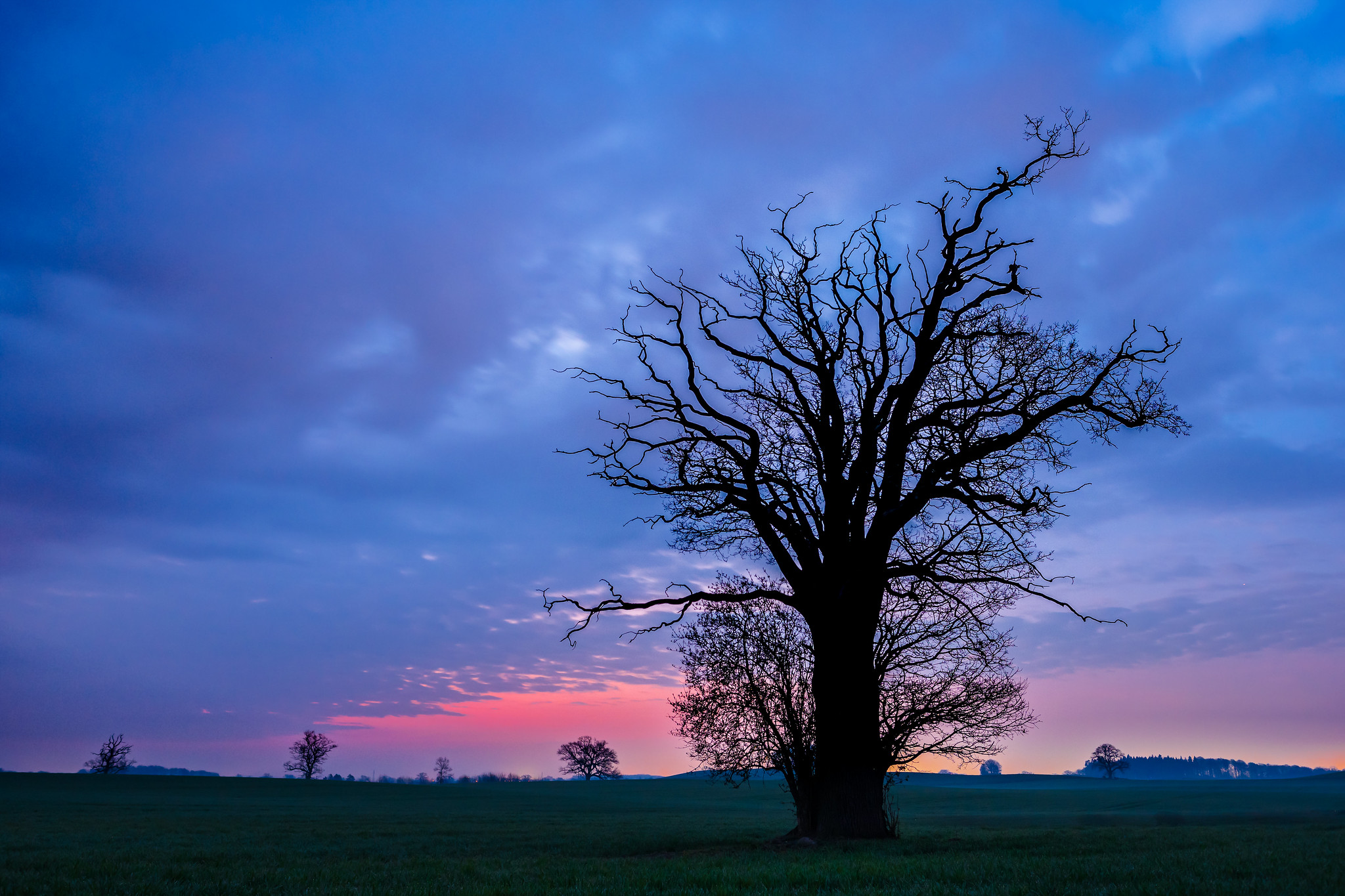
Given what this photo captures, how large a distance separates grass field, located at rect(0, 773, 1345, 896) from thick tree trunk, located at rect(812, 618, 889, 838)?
0.98 m

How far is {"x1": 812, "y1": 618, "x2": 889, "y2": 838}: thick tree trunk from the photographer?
16.8 meters

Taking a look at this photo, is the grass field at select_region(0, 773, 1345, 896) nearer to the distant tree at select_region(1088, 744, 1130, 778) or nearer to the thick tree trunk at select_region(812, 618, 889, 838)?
the thick tree trunk at select_region(812, 618, 889, 838)

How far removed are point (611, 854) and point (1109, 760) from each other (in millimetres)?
161140

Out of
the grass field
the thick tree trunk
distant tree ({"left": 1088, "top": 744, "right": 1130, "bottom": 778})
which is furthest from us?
distant tree ({"left": 1088, "top": 744, "right": 1130, "bottom": 778})

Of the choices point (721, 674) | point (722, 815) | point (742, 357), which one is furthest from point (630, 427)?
point (722, 815)

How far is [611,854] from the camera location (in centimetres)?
1759

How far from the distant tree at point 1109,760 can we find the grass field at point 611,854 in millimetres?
105075

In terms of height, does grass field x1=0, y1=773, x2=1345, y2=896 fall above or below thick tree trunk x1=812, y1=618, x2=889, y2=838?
below

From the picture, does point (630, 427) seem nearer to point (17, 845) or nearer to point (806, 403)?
point (806, 403)

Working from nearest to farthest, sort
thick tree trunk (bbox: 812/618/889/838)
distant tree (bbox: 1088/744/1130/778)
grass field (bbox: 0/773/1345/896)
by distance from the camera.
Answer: grass field (bbox: 0/773/1345/896) < thick tree trunk (bbox: 812/618/889/838) < distant tree (bbox: 1088/744/1130/778)

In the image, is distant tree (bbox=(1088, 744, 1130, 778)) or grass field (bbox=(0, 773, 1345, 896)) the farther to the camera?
distant tree (bbox=(1088, 744, 1130, 778))

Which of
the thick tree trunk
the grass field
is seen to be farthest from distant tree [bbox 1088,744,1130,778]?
the thick tree trunk

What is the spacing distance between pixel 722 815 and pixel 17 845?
38.6 metres

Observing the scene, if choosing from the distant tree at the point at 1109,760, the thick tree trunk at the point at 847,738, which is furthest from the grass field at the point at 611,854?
the distant tree at the point at 1109,760
